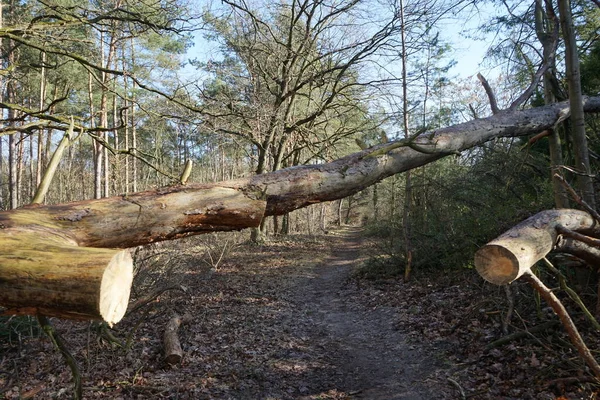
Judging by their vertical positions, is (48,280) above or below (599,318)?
above

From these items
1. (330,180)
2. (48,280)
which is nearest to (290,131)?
(330,180)

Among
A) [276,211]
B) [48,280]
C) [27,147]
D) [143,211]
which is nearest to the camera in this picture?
Answer: [48,280]

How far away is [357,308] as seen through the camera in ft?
23.9

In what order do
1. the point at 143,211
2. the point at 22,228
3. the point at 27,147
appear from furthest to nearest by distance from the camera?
1. the point at 27,147
2. the point at 143,211
3. the point at 22,228

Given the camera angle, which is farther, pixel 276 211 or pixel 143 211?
pixel 276 211

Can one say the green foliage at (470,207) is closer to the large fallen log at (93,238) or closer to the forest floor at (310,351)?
the forest floor at (310,351)

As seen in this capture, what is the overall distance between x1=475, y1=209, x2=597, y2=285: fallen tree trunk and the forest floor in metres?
1.49

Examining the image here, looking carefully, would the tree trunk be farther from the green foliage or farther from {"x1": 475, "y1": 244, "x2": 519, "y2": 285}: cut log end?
{"x1": 475, "y1": 244, "x2": 519, "y2": 285}: cut log end

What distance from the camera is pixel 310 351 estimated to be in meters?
5.28

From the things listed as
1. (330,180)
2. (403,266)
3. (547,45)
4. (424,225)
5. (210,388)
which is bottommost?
(210,388)

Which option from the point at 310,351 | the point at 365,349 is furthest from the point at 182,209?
the point at 365,349

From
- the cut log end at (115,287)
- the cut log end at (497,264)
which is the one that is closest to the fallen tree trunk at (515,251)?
the cut log end at (497,264)

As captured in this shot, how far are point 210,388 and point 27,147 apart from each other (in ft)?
73.6

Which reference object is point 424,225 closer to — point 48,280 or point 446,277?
point 446,277
